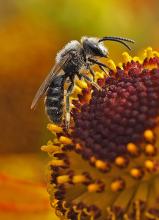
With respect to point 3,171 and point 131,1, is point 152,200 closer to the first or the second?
point 3,171

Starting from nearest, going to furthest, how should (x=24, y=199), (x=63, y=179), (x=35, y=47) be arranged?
(x=63, y=179), (x=24, y=199), (x=35, y=47)

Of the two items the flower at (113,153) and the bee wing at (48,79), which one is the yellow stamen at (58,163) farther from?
the bee wing at (48,79)

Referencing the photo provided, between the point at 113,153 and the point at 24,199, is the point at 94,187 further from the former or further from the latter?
the point at 24,199

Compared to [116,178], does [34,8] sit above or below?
above

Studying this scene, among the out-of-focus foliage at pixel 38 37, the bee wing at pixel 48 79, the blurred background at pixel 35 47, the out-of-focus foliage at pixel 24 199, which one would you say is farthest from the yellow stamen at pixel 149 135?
the out-of-focus foliage at pixel 38 37

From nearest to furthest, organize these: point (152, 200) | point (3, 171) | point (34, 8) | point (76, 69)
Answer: point (152, 200) → point (76, 69) → point (3, 171) → point (34, 8)

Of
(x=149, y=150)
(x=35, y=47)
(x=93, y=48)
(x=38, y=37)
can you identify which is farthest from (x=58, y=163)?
(x=38, y=37)

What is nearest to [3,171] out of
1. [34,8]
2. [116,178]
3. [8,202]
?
[8,202]
